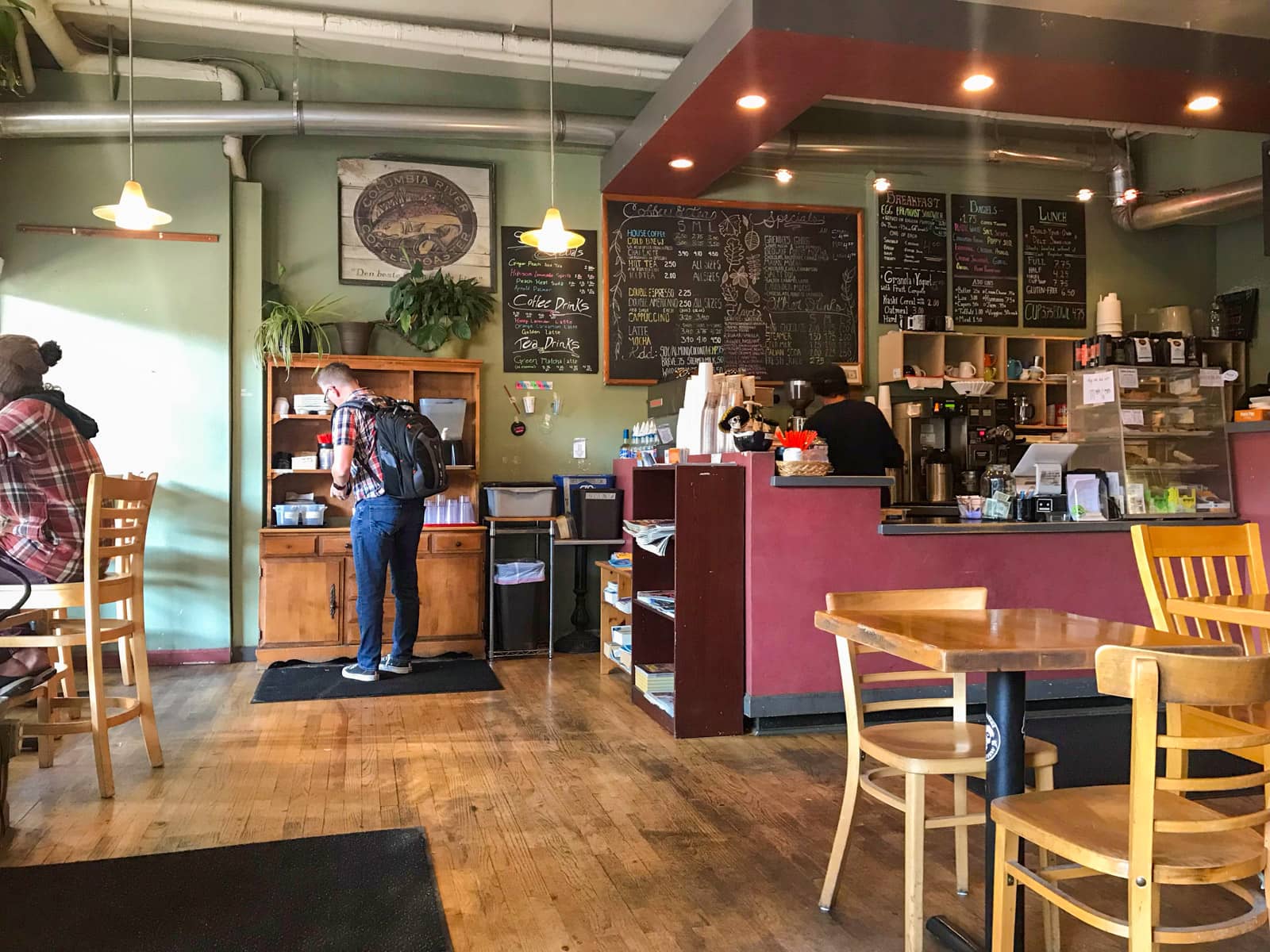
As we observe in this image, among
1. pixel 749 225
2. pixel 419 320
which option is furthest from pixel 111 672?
pixel 749 225

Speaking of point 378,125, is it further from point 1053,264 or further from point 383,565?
point 1053,264

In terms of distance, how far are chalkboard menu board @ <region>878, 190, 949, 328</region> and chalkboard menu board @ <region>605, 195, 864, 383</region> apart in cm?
21

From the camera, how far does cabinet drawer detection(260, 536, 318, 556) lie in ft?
18.7

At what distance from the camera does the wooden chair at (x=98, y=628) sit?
3.37 meters

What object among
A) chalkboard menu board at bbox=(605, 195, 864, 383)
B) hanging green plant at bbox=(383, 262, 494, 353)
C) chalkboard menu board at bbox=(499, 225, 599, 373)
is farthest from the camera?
chalkboard menu board at bbox=(605, 195, 864, 383)

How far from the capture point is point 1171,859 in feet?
5.57

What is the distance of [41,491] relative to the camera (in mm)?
3570

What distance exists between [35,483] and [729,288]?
4528 mm

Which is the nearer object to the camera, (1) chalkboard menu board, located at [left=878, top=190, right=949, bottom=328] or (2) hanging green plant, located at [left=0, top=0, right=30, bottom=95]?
(2) hanging green plant, located at [left=0, top=0, right=30, bottom=95]

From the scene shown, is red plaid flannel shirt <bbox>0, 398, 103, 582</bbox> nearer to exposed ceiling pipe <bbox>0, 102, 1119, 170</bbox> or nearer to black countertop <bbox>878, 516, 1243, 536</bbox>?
exposed ceiling pipe <bbox>0, 102, 1119, 170</bbox>

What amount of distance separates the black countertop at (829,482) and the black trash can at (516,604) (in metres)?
2.25

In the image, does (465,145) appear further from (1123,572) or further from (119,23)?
(1123,572)

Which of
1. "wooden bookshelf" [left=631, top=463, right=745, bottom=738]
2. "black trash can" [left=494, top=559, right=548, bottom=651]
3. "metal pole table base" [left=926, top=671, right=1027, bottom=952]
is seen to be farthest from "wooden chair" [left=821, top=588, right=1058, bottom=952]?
"black trash can" [left=494, top=559, right=548, bottom=651]

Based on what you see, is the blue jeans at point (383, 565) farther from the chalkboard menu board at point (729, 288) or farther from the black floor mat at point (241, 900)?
the black floor mat at point (241, 900)
